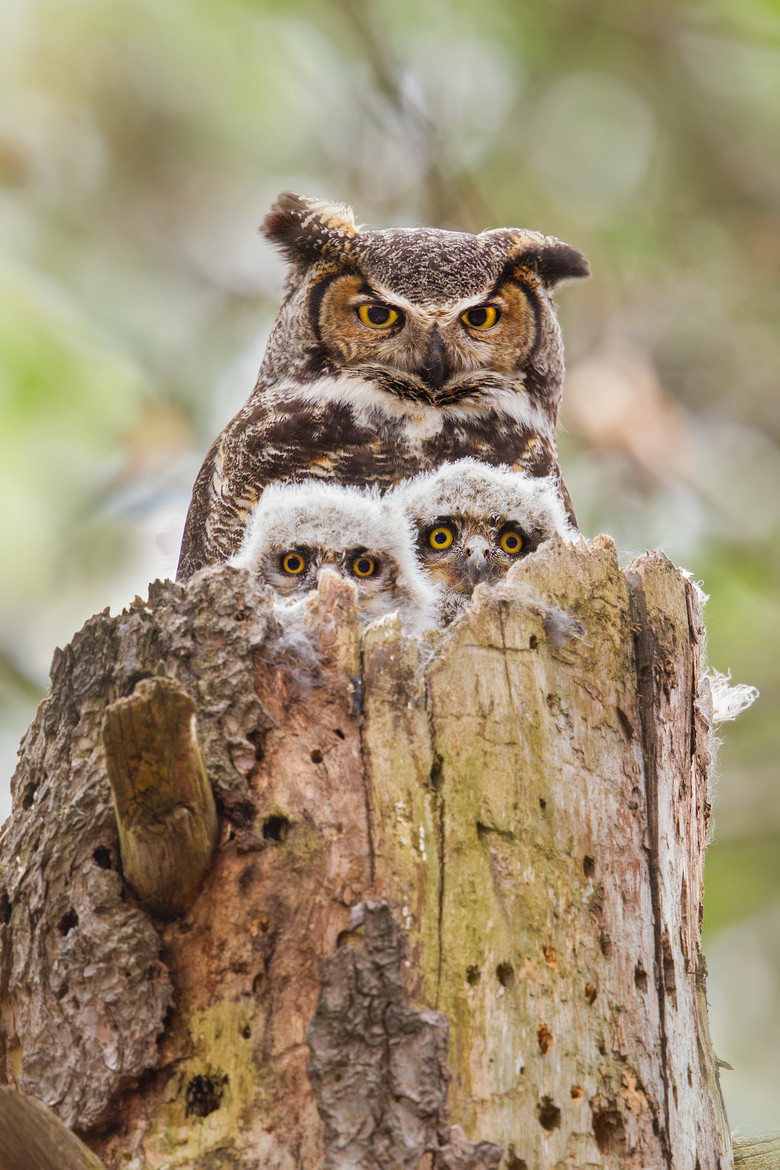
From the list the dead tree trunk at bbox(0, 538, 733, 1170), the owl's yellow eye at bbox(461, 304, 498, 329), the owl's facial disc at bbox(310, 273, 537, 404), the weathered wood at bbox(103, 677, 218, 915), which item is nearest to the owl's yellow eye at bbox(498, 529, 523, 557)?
the owl's facial disc at bbox(310, 273, 537, 404)

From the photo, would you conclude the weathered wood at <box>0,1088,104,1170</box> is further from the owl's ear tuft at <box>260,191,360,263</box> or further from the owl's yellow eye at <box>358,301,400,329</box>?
the owl's ear tuft at <box>260,191,360,263</box>

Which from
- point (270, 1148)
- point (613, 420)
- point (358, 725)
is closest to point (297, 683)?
point (358, 725)

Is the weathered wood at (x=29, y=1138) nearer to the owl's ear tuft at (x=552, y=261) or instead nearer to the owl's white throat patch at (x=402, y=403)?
the owl's white throat patch at (x=402, y=403)

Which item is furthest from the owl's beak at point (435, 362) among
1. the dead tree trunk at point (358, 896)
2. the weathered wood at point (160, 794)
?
the weathered wood at point (160, 794)

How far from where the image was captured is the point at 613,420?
5008mm

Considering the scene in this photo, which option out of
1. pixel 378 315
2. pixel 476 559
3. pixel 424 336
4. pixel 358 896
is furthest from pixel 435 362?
pixel 358 896

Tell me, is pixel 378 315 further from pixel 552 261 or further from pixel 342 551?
pixel 342 551

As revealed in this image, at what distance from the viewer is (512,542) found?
2.73 m

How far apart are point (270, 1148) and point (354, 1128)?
0.12 metres

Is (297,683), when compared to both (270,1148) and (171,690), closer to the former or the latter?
(171,690)

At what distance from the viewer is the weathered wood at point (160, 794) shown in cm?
132

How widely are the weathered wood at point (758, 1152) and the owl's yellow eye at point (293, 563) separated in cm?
146

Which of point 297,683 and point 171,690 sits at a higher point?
point 297,683

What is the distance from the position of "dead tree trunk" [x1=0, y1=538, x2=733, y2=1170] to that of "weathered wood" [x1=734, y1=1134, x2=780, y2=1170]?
3.3 inches
